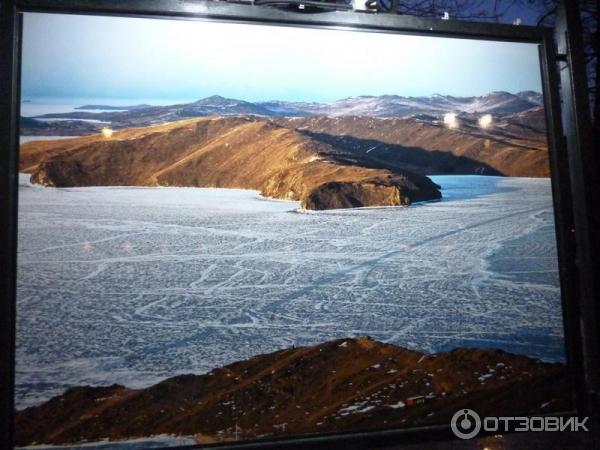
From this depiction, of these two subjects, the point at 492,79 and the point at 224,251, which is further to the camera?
the point at 492,79

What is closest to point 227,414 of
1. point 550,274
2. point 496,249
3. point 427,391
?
point 427,391

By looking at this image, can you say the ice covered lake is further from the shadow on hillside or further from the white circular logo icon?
the white circular logo icon

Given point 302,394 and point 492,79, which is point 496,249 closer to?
point 492,79

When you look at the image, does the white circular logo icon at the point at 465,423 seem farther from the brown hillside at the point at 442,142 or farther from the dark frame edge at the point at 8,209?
the dark frame edge at the point at 8,209

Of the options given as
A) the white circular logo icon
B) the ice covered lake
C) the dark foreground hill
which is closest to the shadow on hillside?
the ice covered lake

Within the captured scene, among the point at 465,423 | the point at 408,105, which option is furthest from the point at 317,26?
the point at 465,423

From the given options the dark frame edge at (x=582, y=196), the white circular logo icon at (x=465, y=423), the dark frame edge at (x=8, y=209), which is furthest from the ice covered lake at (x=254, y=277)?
the white circular logo icon at (x=465, y=423)
